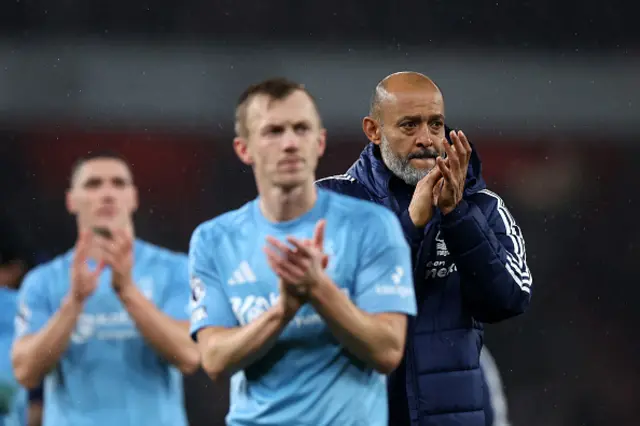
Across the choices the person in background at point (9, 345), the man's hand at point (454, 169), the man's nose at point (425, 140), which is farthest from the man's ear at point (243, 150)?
the person in background at point (9, 345)

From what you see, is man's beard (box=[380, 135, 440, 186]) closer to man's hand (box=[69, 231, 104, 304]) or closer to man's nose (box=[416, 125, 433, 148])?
man's nose (box=[416, 125, 433, 148])

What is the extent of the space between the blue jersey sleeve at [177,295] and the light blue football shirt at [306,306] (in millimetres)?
611

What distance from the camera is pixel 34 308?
3.00m

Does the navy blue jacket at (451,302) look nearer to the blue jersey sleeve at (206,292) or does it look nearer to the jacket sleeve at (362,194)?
the jacket sleeve at (362,194)

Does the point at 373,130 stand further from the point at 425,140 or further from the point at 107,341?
the point at 107,341

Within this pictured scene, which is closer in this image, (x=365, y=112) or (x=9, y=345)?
(x=9, y=345)

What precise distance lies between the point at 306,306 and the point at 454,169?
548mm

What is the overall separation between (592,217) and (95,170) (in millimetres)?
4870

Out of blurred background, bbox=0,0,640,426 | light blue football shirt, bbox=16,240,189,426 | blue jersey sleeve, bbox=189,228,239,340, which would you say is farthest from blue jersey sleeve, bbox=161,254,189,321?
blurred background, bbox=0,0,640,426

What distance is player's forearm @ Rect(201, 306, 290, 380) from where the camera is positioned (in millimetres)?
2131

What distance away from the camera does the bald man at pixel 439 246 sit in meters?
2.60

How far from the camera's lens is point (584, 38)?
25.3 ft

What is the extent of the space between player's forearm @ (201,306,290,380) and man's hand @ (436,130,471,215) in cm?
62

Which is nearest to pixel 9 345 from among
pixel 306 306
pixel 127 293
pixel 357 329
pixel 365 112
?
pixel 127 293
